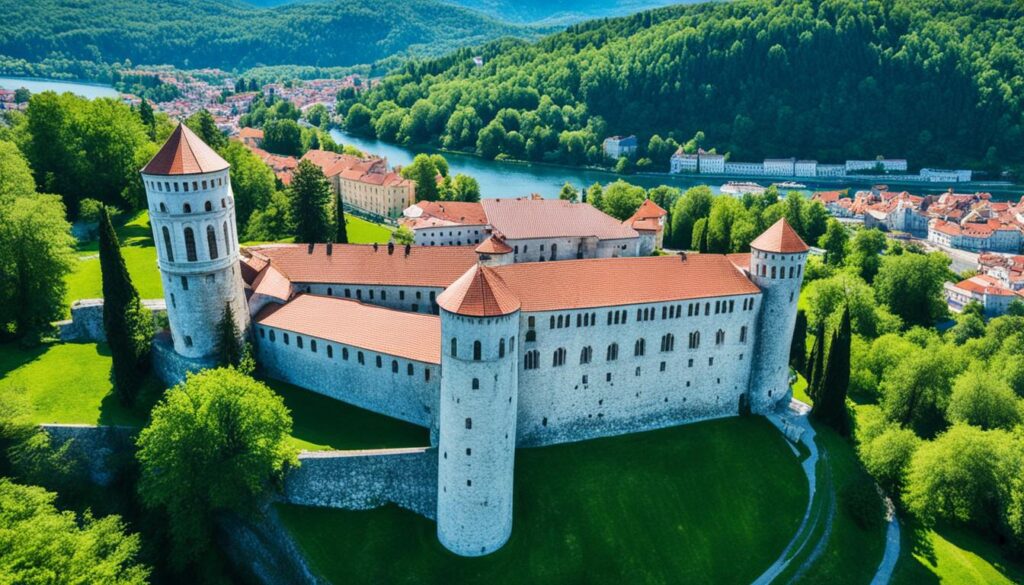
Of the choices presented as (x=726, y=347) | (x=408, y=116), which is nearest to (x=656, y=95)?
(x=408, y=116)

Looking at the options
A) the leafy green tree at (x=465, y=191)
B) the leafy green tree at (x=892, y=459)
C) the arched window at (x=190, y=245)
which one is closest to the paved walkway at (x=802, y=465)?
the leafy green tree at (x=892, y=459)

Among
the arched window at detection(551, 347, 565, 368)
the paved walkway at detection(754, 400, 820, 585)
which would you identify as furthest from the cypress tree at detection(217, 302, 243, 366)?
the paved walkway at detection(754, 400, 820, 585)

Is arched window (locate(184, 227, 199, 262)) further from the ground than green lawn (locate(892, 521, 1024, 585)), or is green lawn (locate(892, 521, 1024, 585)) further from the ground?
arched window (locate(184, 227, 199, 262))

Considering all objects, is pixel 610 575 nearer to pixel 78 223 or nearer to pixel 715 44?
pixel 78 223

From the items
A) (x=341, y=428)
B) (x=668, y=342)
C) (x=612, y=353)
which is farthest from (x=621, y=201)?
(x=341, y=428)

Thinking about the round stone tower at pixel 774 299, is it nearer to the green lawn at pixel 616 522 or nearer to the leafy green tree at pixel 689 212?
the green lawn at pixel 616 522

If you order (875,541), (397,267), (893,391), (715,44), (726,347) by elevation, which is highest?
(715,44)

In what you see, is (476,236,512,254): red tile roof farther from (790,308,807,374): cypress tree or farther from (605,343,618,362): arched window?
(790,308,807,374): cypress tree
